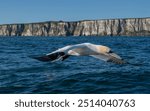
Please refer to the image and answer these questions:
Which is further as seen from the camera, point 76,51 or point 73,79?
point 73,79

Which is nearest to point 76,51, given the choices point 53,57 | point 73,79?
point 53,57

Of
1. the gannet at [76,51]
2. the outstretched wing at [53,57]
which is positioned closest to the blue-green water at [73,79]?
the gannet at [76,51]

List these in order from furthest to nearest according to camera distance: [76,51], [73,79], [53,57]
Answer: [73,79]
[76,51]
[53,57]

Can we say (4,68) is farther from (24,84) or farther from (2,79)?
(24,84)

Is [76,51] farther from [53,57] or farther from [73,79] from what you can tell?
[73,79]

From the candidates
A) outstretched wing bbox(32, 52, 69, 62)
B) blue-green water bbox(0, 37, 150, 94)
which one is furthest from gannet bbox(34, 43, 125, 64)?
blue-green water bbox(0, 37, 150, 94)

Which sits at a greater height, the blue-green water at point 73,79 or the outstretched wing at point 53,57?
the outstretched wing at point 53,57

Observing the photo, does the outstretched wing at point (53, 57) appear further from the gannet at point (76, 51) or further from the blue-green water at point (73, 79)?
the blue-green water at point (73, 79)

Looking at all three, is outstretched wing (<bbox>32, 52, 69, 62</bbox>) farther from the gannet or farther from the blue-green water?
the blue-green water

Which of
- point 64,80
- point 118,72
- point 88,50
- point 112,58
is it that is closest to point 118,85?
point 64,80

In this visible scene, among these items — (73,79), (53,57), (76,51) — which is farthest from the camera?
(73,79)

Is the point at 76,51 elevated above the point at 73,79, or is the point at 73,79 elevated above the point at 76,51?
the point at 76,51

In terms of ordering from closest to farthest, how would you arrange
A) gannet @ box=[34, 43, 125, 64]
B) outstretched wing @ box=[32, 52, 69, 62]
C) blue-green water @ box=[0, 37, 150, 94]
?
1. outstretched wing @ box=[32, 52, 69, 62]
2. gannet @ box=[34, 43, 125, 64]
3. blue-green water @ box=[0, 37, 150, 94]

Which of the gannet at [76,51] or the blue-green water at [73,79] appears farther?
the blue-green water at [73,79]
